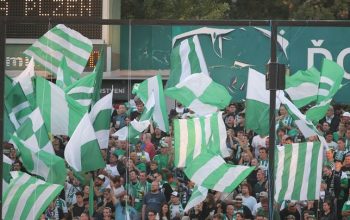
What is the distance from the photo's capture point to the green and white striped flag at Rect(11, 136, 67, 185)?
43.0 feet

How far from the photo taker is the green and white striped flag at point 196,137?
522 inches

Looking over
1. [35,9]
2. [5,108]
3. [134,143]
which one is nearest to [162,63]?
[134,143]

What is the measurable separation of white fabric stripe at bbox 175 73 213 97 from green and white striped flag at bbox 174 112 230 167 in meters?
0.46

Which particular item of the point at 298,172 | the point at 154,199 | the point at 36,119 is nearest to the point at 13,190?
the point at 36,119

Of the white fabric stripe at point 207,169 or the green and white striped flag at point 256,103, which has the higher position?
the green and white striped flag at point 256,103

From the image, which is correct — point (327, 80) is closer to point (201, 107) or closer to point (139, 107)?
point (201, 107)

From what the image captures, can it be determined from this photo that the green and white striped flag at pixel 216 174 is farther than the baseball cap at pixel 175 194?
No

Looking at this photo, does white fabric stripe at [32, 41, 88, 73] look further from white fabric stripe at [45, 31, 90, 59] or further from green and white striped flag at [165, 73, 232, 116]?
green and white striped flag at [165, 73, 232, 116]

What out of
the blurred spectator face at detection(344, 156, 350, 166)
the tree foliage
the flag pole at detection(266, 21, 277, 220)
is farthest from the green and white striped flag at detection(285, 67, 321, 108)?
the tree foliage

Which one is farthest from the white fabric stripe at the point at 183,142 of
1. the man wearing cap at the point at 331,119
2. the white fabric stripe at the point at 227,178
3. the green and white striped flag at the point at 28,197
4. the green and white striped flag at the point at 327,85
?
the man wearing cap at the point at 331,119

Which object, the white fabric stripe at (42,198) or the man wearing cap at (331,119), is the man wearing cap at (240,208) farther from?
the white fabric stripe at (42,198)

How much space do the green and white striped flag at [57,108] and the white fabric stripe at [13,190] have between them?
818 millimetres

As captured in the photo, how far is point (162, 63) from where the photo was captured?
56.3ft

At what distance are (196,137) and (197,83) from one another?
863 mm
